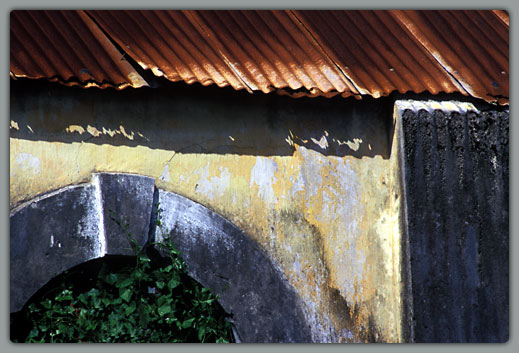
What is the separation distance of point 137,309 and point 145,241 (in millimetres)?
382

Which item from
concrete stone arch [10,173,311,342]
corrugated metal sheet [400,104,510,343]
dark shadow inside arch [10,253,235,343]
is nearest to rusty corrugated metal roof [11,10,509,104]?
corrugated metal sheet [400,104,510,343]

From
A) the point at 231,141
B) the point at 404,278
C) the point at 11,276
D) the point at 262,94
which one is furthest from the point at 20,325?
the point at 404,278

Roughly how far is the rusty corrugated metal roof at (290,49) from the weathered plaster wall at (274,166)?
15cm

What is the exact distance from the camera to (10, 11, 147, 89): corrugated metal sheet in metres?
4.10

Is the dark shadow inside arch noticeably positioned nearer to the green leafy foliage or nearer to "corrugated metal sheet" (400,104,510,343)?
the green leafy foliage

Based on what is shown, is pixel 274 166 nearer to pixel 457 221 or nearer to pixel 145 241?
pixel 145 241

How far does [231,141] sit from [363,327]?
1.37 meters

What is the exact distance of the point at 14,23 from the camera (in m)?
4.23

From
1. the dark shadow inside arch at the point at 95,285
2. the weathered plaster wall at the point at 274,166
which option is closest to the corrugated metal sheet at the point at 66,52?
the weathered plaster wall at the point at 274,166

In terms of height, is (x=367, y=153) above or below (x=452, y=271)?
above

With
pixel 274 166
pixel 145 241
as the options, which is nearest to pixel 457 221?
pixel 274 166

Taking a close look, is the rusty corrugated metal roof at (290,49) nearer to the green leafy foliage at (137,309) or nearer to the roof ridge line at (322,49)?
the roof ridge line at (322,49)

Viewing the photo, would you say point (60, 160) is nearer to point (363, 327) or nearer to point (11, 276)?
point (11, 276)

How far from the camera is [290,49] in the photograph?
4.61 m
